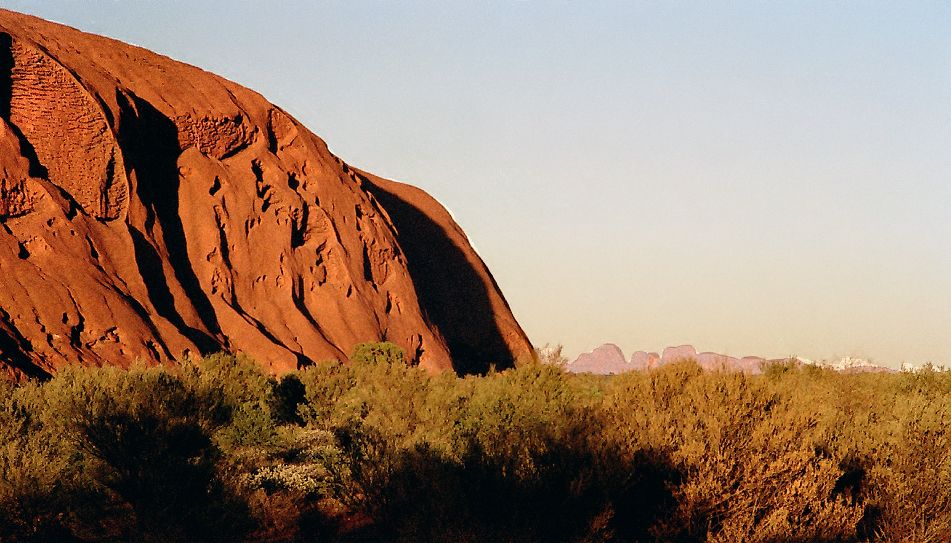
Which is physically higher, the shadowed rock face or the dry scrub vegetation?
the shadowed rock face

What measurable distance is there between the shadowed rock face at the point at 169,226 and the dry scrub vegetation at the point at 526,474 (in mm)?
17477

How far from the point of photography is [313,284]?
2047 inches

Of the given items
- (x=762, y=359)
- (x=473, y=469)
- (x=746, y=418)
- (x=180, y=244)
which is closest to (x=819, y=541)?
(x=746, y=418)

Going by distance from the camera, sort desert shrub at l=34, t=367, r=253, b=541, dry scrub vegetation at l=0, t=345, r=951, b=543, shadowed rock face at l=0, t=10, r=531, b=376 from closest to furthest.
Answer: dry scrub vegetation at l=0, t=345, r=951, b=543 → desert shrub at l=34, t=367, r=253, b=541 → shadowed rock face at l=0, t=10, r=531, b=376

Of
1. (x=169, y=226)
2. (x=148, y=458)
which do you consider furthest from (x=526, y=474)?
(x=169, y=226)

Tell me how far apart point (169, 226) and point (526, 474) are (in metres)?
37.4

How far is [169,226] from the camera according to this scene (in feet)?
150

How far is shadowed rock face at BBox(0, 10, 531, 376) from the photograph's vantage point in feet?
116

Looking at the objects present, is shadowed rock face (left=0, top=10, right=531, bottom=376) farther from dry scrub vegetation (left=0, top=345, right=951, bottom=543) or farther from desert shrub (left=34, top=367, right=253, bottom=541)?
dry scrub vegetation (left=0, top=345, right=951, bottom=543)

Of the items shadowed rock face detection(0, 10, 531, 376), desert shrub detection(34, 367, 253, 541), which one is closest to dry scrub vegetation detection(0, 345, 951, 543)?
desert shrub detection(34, 367, 253, 541)

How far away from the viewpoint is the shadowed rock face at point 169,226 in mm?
35312

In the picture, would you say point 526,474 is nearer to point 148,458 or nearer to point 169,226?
point 148,458

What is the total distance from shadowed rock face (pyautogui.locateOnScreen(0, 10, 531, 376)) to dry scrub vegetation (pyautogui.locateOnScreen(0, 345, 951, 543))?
17.5 meters

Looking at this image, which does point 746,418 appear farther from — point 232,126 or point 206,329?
point 232,126
